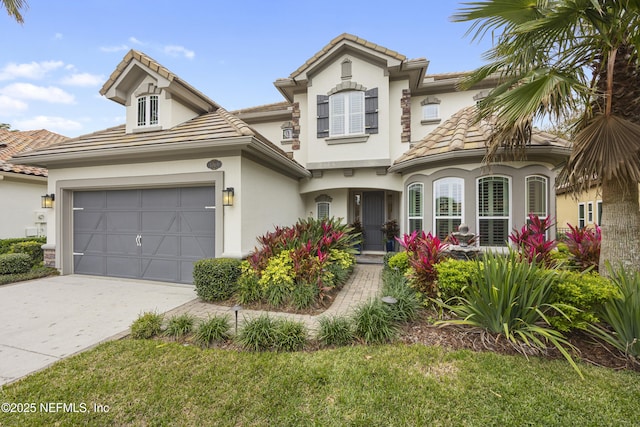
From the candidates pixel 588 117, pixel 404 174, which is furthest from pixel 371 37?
pixel 588 117

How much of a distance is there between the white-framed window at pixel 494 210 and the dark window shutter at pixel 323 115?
5145mm

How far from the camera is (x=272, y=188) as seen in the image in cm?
782

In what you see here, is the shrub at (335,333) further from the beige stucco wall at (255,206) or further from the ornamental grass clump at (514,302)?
the beige stucco wall at (255,206)

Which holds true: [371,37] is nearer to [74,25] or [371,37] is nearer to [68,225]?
[74,25]

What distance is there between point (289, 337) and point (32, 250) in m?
9.88

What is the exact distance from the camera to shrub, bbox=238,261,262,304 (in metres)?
5.23

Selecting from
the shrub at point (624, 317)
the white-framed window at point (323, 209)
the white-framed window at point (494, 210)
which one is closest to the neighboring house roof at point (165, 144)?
the white-framed window at point (323, 209)

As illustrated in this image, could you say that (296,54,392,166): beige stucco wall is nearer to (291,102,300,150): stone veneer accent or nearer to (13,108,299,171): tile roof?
(291,102,300,150): stone veneer accent

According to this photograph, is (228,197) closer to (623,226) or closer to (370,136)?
(370,136)

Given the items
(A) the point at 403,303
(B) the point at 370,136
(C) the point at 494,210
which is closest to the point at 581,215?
(C) the point at 494,210

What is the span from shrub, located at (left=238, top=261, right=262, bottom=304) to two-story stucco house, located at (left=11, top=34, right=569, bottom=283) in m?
0.82

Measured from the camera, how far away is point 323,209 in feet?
35.3

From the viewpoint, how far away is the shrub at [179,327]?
3.80 m

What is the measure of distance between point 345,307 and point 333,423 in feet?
8.88
